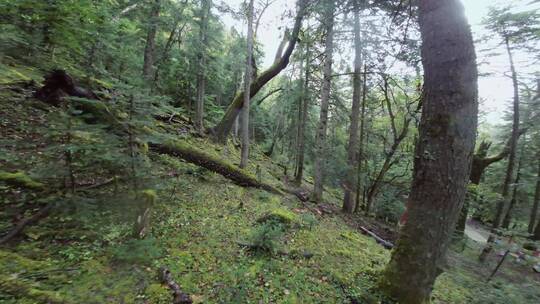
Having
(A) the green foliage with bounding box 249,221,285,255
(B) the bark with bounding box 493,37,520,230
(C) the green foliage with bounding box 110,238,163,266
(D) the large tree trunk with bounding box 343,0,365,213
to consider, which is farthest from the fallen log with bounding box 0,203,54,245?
(B) the bark with bounding box 493,37,520,230

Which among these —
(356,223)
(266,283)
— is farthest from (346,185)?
(266,283)

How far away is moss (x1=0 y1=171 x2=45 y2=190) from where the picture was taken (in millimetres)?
4293

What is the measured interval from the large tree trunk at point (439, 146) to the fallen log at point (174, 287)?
257cm

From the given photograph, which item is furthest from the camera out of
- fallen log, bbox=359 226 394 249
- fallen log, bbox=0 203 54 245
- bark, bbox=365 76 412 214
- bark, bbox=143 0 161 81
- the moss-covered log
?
bark, bbox=365 76 412 214

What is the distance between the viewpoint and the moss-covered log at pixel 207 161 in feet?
24.7

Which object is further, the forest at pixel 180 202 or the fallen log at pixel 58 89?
the fallen log at pixel 58 89

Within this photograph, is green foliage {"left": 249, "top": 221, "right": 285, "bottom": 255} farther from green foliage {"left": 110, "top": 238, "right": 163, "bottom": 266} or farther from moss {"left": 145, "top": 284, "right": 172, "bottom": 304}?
moss {"left": 145, "top": 284, "right": 172, "bottom": 304}

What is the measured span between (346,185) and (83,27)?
9627 millimetres

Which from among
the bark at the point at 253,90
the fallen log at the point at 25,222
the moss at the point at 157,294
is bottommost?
the moss at the point at 157,294

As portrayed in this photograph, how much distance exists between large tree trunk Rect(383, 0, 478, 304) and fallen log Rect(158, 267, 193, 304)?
101 inches

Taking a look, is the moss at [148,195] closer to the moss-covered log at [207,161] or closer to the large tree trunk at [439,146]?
the moss-covered log at [207,161]

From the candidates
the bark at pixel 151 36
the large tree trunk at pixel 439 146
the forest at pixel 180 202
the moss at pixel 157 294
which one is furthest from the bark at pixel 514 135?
the bark at pixel 151 36

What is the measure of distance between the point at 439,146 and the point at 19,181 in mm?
6384

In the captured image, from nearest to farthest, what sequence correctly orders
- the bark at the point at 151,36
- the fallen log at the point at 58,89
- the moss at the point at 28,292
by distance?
the moss at the point at 28,292 → the fallen log at the point at 58,89 → the bark at the point at 151,36
